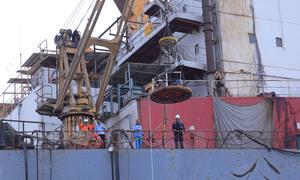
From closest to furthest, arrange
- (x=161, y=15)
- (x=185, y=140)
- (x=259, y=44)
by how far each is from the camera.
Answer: (x=185, y=140) → (x=259, y=44) → (x=161, y=15)

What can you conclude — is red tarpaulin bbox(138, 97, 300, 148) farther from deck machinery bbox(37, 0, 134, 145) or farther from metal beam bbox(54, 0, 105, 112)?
metal beam bbox(54, 0, 105, 112)

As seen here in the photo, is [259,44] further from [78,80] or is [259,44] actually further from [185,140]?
[78,80]

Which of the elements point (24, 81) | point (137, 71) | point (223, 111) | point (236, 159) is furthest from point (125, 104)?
point (24, 81)

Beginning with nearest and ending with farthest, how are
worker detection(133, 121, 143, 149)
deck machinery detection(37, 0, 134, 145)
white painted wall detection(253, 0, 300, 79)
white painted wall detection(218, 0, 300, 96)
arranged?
worker detection(133, 121, 143, 149)
deck machinery detection(37, 0, 134, 145)
white painted wall detection(218, 0, 300, 96)
white painted wall detection(253, 0, 300, 79)

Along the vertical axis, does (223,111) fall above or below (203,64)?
below

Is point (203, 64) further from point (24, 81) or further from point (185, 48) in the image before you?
point (24, 81)

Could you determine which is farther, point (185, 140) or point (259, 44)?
point (259, 44)

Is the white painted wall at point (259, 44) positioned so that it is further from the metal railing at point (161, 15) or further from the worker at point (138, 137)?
the worker at point (138, 137)

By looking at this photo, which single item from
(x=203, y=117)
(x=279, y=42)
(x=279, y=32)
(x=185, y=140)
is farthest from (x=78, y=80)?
(x=279, y=32)

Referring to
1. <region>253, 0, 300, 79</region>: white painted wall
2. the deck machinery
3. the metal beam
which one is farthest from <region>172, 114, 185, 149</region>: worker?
<region>253, 0, 300, 79</region>: white painted wall

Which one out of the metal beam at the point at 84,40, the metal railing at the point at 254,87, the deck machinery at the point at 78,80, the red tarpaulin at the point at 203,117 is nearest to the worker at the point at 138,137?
the red tarpaulin at the point at 203,117

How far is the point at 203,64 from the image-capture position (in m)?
28.5

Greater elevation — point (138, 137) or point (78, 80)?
point (78, 80)

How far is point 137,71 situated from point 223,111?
558 cm
